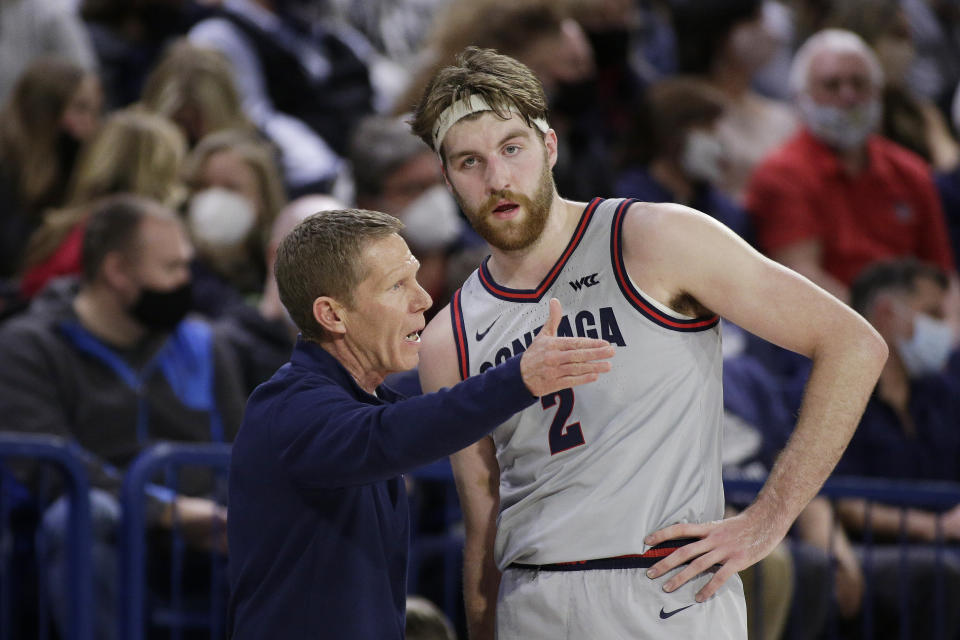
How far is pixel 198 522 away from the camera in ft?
16.4

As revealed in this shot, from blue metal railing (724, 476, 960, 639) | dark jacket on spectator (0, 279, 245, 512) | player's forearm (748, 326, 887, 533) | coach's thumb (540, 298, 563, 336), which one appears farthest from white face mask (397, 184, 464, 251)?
coach's thumb (540, 298, 563, 336)

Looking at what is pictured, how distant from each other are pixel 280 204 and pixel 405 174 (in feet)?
2.37

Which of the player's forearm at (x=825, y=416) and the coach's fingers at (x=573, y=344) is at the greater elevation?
the coach's fingers at (x=573, y=344)

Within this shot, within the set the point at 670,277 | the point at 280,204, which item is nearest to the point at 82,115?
the point at 280,204

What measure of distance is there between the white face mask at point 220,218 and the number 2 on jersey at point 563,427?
3701 mm

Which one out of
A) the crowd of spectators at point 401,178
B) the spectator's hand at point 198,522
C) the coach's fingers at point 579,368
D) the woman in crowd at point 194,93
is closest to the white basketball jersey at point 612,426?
the coach's fingers at point 579,368

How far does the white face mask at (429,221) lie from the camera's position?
6.48m

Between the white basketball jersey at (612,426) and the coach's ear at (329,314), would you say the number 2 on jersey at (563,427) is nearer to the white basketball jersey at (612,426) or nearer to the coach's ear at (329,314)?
the white basketball jersey at (612,426)

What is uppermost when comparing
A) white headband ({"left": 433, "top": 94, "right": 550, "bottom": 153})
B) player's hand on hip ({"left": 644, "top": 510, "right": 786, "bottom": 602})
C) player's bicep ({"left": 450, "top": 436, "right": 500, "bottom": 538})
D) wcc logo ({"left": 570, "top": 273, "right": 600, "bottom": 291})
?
white headband ({"left": 433, "top": 94, "right": 550, "bottom": 153})

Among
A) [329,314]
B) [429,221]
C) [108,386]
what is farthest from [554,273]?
[429,221]

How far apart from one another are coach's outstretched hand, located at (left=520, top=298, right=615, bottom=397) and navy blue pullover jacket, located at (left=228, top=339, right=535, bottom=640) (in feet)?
0.26

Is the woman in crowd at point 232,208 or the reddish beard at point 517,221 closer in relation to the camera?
the reddish beard at point 517,221

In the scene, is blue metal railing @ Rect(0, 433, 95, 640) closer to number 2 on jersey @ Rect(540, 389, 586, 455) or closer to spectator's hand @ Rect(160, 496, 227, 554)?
spectator's hand @ Rect(160, 496, 227, 554)

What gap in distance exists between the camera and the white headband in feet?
10.8
